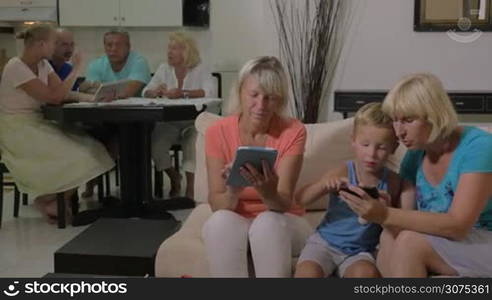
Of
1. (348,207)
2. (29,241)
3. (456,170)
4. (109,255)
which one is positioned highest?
(456,170)

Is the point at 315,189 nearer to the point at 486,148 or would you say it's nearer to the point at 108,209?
the point at 486,148

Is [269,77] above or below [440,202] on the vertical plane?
above

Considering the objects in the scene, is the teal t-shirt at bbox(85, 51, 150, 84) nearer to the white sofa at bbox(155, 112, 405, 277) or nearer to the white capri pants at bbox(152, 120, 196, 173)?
the white capri pants at bbox(152, 120, 196, 173)

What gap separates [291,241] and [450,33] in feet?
11.8

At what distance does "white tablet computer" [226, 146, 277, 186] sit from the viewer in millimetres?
1740

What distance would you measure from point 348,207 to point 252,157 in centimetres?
36

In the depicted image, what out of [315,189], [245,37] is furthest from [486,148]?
[245,37]

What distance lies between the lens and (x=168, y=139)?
4320mm

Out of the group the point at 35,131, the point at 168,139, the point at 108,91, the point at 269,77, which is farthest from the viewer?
the point at 168,139

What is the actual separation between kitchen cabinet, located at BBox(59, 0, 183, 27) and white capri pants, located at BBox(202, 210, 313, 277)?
169 inches

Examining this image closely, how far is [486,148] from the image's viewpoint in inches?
62.3

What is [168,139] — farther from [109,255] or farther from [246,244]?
[246,244]

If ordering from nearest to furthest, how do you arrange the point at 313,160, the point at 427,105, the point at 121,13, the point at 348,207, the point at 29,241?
the point at 427,105 → the point at 348,207 → the point at 313,160 → the point at 29,241 → the point at 121,13

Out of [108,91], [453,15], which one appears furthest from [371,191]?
[453,15]
